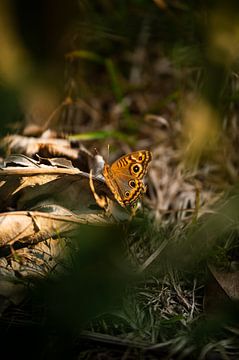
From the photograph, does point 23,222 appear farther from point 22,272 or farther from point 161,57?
point 161,57

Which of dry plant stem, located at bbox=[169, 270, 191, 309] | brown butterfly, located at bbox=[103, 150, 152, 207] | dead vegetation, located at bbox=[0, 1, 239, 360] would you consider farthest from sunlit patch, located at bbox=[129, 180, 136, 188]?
dry plant stem, located at bbox=[169, 270, 191, 309]

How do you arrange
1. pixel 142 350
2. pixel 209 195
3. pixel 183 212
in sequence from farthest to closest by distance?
pixel 209 195 → pixel 183 212 → pixel 142 350

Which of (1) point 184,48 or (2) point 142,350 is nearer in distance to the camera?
(2) point 142,350

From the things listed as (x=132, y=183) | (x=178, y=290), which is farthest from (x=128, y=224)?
(x=178, y=290)

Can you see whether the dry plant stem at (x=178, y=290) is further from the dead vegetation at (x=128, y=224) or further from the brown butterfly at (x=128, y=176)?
the brown butterfly at (x=128, y=176)

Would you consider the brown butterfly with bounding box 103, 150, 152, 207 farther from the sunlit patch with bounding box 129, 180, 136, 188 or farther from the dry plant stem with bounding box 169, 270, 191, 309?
the dry plant stem with bounding box 169, 270, 191, 309

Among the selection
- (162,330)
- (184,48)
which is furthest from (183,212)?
(184,48)

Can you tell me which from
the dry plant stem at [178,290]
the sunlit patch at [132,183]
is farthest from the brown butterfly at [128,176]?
the dry plant stem at [178,290]

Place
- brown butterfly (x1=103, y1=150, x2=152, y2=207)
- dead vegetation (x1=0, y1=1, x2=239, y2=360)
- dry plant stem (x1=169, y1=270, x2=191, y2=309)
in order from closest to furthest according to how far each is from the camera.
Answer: dead vegetation (x1=0, y1=1, x2=239, y2=360) < dry plant stem (x1=169, y1=270, x2=191, y2=309) < brown butterfly (x1=103, y1=150, x2=152, y2=207)

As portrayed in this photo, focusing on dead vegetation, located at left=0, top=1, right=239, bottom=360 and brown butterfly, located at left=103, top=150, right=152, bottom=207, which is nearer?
dead vegetation, located at left=0, top=1, right=239, bottom=360
